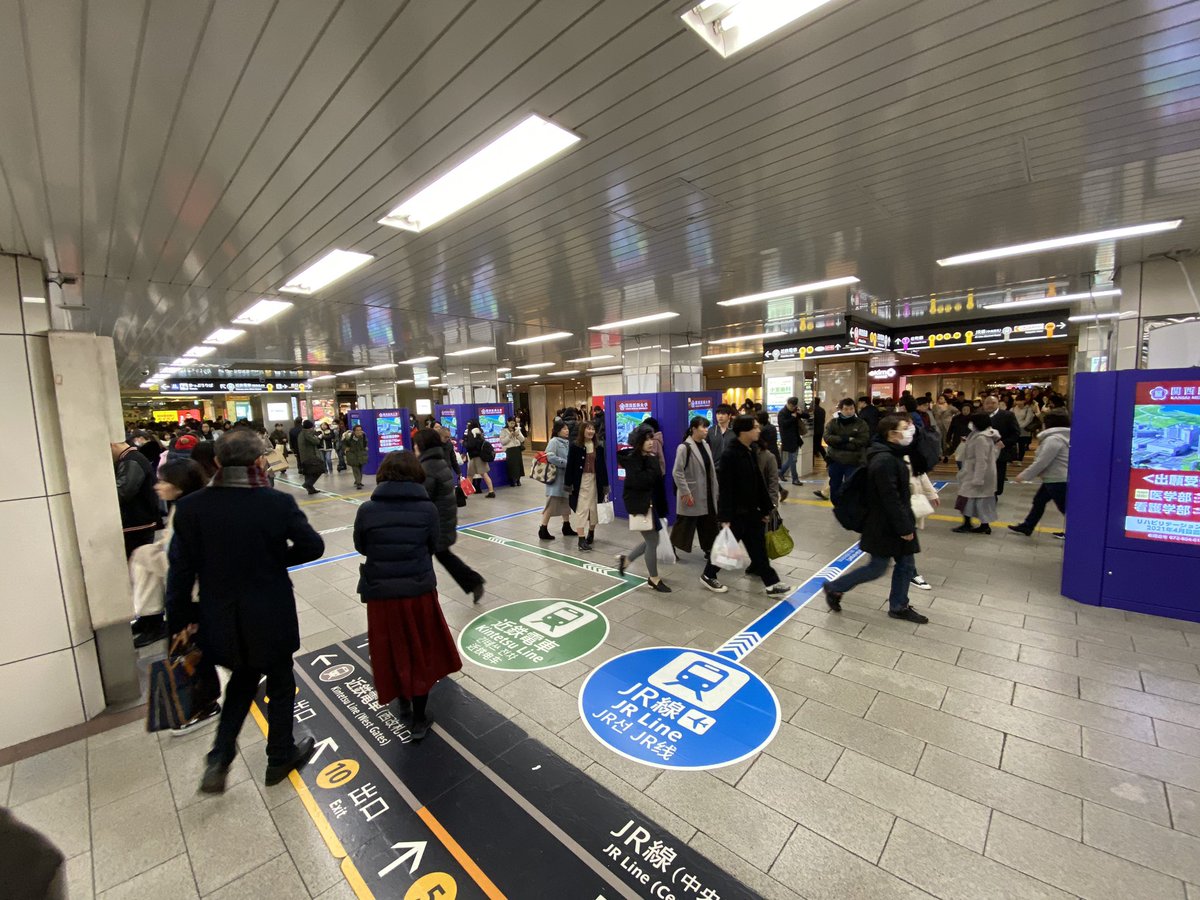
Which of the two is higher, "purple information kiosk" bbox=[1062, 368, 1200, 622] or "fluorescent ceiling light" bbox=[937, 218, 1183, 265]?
"fluorescent ceiling light" bbox=[937, 218, 1183, 265]

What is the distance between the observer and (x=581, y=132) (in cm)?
298

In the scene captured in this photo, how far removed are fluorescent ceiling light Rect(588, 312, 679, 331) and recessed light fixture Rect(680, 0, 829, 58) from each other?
670 centimetres

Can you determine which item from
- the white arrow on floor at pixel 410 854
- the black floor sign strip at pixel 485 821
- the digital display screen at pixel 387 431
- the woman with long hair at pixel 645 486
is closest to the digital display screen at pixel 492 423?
the digital display screen at pixel 387 431

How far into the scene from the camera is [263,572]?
2467mm

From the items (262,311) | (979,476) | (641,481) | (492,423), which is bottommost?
(979,476)

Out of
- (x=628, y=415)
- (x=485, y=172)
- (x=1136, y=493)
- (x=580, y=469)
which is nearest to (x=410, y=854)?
(x=485, y=172)

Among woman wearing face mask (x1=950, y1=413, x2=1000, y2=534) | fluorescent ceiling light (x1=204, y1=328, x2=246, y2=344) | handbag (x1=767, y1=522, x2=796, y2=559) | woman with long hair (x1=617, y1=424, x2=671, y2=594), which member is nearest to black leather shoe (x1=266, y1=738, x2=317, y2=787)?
woman with long hair (x1=617, y1=424, x2=671, y2=594)

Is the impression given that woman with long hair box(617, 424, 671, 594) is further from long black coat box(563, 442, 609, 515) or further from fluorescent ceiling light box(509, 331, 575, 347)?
fluorescent ceiling light box(509, 331, 575, 347)

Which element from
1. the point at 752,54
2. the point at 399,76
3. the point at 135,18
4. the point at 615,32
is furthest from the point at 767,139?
the point at 135,18

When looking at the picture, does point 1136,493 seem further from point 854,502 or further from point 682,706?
point 682,706

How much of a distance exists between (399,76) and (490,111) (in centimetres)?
53

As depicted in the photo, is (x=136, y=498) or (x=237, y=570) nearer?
(x=237, y=570)

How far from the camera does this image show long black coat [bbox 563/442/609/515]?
21.0 feet

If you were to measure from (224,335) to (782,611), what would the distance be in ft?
35.8
